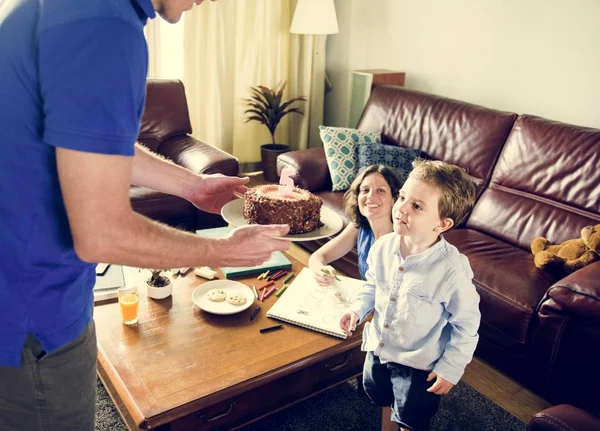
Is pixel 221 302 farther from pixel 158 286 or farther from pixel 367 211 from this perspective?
pixel 367 211

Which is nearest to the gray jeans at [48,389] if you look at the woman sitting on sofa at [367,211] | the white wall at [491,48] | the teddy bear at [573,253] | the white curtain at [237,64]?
the woman sitting on sofa at [367,211]

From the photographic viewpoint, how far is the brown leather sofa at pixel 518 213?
1959 mm

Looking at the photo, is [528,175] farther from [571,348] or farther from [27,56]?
[27,56]

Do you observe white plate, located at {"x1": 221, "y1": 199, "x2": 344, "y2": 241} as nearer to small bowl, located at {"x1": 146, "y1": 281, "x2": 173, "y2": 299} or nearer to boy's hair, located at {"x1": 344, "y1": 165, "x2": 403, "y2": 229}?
boy's hair, located at {"x1": 344, "y1": 165, "x2": 403, "y2": 229}

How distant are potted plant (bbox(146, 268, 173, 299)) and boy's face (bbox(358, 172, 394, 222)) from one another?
2.45 feet

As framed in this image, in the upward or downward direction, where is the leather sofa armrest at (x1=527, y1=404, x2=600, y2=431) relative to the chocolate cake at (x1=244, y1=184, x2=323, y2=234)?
downward

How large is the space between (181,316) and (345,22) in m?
3.45

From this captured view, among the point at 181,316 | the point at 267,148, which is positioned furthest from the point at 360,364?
the point at 267,148

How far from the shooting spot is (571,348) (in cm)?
196

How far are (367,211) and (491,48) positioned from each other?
2.01 m

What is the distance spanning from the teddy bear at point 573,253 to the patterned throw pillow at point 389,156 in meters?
0.93

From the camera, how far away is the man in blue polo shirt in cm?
75

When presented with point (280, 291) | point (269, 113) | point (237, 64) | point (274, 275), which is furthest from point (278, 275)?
point (237, 64)

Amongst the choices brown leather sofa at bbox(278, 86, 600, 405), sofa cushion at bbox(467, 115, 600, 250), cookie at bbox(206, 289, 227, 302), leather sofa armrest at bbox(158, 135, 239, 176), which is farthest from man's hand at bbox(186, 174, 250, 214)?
sofa cushion at bbox(467, 115, 600, 250)
